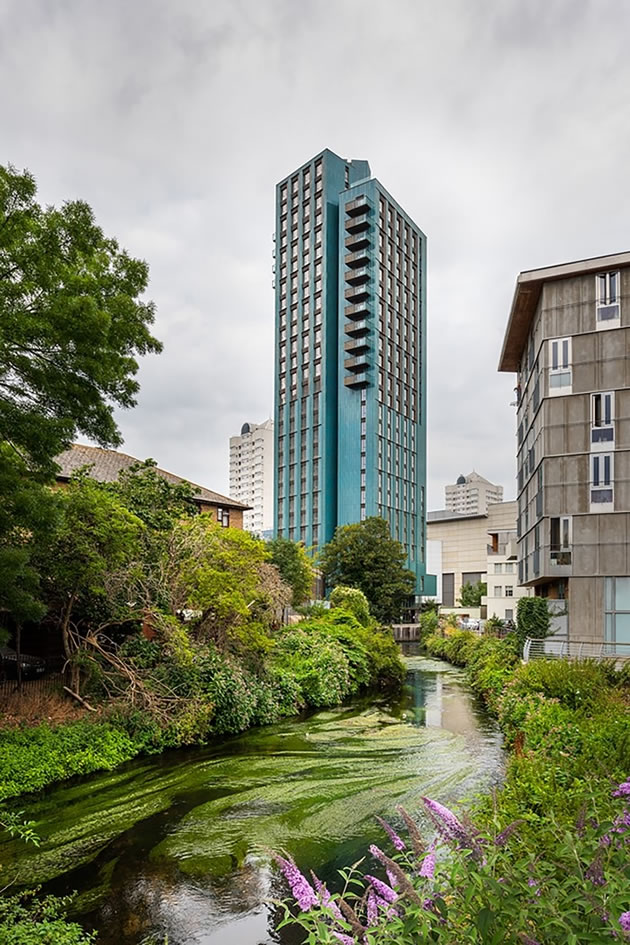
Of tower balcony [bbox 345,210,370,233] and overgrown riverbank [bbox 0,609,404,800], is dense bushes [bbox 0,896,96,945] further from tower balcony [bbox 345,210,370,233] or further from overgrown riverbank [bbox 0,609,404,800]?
tower balcony [bbox 345,210,370,233]

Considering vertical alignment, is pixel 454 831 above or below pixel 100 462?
below

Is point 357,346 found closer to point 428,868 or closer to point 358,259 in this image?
point 358,259

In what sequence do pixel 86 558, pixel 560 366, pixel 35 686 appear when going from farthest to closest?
pixel 560 366 → pixel 35 686 → pixel 86 558

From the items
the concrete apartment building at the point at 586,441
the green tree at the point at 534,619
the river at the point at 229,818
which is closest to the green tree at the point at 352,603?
the green tree at the point at 534,619

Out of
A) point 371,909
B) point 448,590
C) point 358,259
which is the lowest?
point 448,590

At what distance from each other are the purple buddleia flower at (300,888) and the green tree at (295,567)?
37707 mm

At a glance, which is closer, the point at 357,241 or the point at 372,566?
the point at 372,566

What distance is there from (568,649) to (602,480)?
6.65 meters

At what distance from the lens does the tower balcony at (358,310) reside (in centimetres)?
6794

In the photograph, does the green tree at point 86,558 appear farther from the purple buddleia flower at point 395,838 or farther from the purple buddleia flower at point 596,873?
the purple buddleia flower at point 596,873

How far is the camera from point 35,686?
16.5 metres

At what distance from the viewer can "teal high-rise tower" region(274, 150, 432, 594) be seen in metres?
67.5

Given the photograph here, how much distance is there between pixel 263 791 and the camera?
13078mm

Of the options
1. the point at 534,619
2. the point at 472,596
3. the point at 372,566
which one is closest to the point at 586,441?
the point at 534,619
